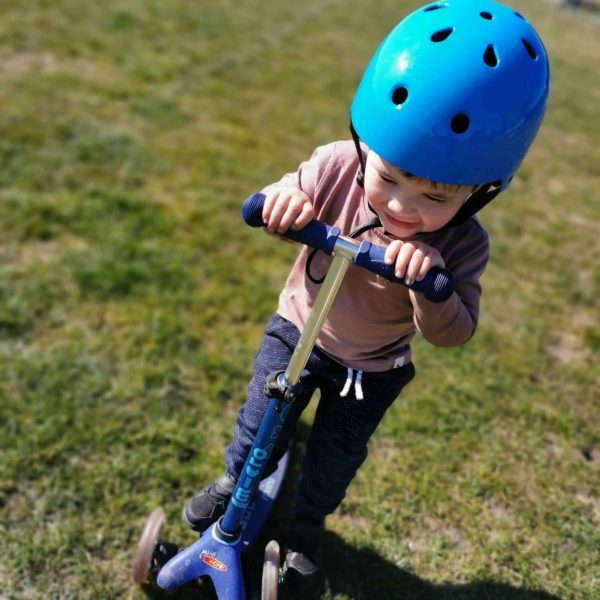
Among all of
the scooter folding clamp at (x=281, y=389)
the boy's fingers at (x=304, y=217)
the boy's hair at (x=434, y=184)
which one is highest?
the boy's hair at (x=434, y=184)

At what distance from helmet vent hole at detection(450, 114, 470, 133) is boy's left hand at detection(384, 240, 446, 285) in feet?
1.06

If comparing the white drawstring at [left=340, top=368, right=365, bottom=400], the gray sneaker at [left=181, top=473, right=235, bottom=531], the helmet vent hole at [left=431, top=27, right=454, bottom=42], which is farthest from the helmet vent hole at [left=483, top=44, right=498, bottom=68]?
the gray sneaker at [left=181, top=473, right=235, bottom=531]

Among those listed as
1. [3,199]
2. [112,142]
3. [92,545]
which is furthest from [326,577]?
[112,142]

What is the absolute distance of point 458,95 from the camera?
160 cm

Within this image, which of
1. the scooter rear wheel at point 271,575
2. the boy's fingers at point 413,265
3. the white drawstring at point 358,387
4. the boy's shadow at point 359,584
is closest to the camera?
the boy's fingers at point 413,265

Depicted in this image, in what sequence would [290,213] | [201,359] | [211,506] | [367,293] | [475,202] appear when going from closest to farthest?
[290,213]
[475,202]
[367,293]
[211,506]
[201,359]

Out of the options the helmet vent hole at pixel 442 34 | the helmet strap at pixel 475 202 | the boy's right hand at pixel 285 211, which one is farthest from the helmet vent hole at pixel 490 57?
the boy's right hand at pixel 285 211

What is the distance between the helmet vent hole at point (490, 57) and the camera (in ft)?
5.33

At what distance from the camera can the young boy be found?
1623 millimetres

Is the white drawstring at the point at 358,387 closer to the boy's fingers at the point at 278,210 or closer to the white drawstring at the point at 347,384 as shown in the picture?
the white drawstring at the point at 347,384

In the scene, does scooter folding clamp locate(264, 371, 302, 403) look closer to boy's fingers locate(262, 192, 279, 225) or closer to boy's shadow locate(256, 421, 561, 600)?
boy's fingers locate(262, 192, 279, 225)

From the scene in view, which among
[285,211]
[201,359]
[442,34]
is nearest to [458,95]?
[442,34]

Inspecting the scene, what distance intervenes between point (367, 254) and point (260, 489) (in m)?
1.38

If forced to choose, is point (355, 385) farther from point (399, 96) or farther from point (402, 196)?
point (399, 96)
